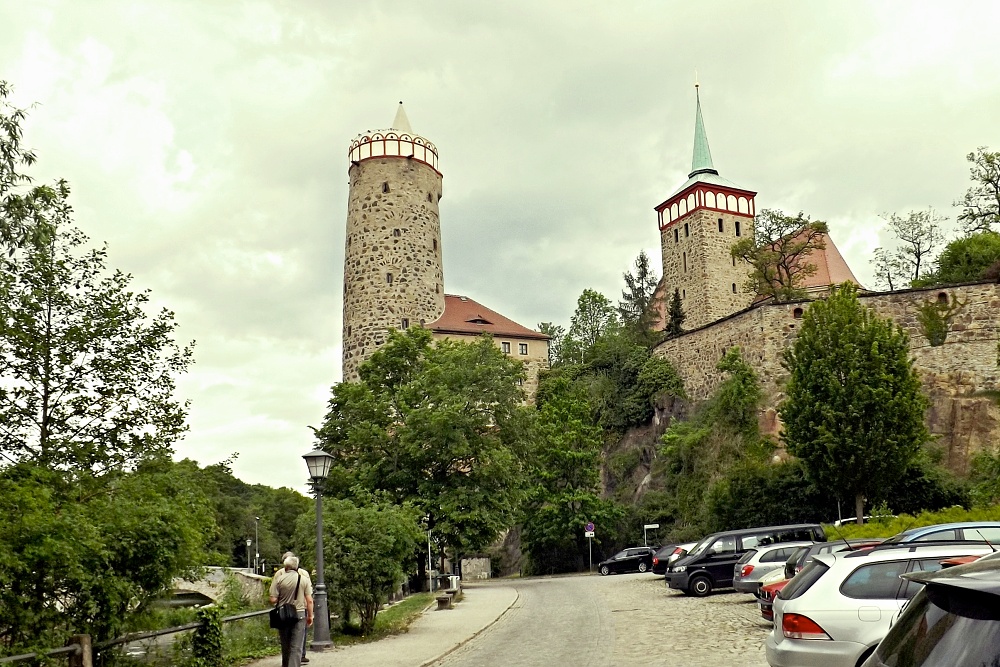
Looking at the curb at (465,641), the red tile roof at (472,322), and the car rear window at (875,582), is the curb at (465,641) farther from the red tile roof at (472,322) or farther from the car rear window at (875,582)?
the red tile roof at (472,322)

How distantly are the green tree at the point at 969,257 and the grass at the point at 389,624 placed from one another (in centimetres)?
3527

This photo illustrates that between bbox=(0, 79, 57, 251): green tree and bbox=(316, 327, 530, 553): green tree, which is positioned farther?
bbox=(316, 327, 530, 553): green tree

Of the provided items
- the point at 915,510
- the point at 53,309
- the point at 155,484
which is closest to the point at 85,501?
the point at 155,484

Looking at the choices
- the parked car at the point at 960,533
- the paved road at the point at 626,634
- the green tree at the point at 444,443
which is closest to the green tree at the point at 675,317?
the green tree at the point at 444,443

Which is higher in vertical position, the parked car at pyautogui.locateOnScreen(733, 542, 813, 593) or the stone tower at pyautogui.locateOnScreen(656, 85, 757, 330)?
the stone tower at pyautogui.locateOnScreen(656, 85, 757, 330)

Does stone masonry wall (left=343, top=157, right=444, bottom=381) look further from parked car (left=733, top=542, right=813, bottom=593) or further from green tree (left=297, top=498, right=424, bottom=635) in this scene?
parked car (left=733, top=542, right=813, bottom=593)

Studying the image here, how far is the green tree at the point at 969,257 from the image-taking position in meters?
47.2

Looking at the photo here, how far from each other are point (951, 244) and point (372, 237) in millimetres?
35792

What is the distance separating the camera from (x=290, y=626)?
12.0 m

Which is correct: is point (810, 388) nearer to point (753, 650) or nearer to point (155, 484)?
point (753, 650)

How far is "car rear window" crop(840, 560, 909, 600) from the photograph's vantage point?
814cm

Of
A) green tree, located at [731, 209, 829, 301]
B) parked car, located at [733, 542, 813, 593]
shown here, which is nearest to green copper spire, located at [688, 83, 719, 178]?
green tree, located at [731, 209, 829, 301]

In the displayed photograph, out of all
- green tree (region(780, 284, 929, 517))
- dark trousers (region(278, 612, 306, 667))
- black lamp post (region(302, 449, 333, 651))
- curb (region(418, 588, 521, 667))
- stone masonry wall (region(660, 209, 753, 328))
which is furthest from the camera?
stone masonry wall (region(660, 209, 753, 328))

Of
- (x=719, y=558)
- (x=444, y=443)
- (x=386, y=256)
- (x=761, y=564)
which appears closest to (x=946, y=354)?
(x=719, y=558)
